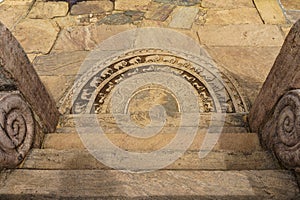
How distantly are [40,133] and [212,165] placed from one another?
1.11m

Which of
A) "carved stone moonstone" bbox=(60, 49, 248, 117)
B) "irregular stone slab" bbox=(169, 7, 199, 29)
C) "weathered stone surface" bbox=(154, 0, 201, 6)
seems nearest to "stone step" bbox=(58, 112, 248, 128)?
"carved stone moonstone" bbox=(60, 49, 248, 117)

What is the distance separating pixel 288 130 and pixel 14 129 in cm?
139

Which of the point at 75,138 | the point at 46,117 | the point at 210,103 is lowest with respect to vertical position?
the point at 210,103

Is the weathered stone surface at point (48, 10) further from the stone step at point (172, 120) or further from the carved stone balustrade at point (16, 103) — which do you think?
the carved stone balustrade at point (16, 103)

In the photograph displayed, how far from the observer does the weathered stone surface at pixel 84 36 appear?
10.7 feet

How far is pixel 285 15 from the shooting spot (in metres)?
3.59

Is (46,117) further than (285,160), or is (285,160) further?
(46,117)

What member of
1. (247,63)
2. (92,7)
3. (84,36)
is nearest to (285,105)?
(247,63)

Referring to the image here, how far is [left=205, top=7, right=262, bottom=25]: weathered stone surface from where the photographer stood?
3.52 m

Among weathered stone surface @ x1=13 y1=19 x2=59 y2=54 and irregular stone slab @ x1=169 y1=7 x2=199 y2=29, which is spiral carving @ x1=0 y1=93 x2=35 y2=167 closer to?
weathered stone surface @ x1=13 y1=19 x2=59 y2=54

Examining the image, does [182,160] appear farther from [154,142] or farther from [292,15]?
[292,15]

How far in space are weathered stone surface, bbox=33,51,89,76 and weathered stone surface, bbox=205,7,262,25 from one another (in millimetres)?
1584


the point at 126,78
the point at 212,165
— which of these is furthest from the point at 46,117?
the point at 212,165

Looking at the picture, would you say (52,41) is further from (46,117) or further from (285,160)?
(285,160)
